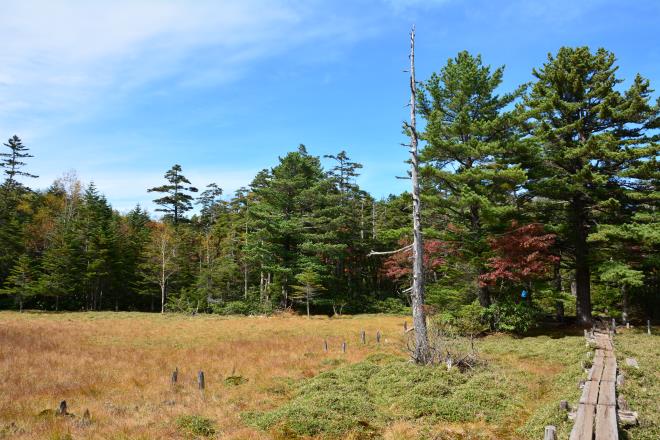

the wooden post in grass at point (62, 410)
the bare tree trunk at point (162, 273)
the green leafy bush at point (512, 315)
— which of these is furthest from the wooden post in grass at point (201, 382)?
the bare tree trunk at point (162, 273)

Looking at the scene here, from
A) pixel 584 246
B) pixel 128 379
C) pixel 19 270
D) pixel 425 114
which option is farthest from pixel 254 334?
pixel 19 270

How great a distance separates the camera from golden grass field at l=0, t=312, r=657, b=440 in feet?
31.5

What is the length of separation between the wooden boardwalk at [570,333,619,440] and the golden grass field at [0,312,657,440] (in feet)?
1.96

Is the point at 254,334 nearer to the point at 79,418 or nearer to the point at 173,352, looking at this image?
the point at 173,352

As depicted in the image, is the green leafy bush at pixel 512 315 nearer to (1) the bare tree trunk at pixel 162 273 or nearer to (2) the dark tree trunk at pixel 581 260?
(2) the dark tree trunk at pixel 581 260

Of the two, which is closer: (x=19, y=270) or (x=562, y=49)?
(x=562, y=49)

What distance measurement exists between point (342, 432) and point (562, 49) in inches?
1081

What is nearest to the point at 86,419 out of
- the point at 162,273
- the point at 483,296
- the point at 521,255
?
the point at 521,255

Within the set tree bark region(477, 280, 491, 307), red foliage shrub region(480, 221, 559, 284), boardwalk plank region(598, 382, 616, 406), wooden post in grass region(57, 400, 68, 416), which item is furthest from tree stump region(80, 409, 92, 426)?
tree bark region(477, 280, 491, 307)

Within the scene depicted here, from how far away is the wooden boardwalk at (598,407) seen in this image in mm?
7641

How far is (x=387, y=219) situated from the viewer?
5422 centimetres

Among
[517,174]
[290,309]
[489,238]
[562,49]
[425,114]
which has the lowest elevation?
[290,309]

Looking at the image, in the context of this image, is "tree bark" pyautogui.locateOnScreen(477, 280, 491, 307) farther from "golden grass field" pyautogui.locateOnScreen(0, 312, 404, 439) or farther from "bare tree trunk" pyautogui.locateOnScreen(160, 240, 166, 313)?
"bare tree trunk" pyautogui.locateOnScreen(160, 240, 166, 313)

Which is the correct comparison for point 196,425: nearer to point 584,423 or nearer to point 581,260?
point 584,423
